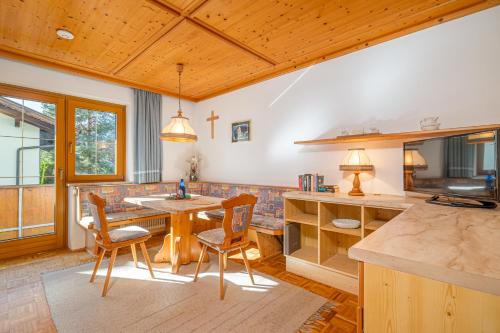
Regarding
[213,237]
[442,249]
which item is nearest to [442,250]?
[442,249]

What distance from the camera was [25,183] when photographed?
120 inches

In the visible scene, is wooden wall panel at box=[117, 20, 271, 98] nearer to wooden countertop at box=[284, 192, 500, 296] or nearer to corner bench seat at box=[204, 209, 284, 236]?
corner bench seat at box=[204, 209, 284, 236]

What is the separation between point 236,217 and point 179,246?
0.85 metres

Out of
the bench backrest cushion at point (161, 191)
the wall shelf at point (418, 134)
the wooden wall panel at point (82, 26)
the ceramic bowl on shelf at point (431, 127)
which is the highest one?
the wooden wall panel at point (82, 26)

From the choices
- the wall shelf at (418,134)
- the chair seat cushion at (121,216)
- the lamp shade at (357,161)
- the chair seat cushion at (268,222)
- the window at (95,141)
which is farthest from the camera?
the window at (95,141)

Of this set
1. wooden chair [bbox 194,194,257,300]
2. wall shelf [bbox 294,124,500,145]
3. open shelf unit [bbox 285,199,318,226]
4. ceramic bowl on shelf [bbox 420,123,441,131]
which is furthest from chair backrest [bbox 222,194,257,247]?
ceramic bowl on shelf [bbox 420,123,441,131]

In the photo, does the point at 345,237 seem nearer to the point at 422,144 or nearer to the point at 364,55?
the point at 422,144

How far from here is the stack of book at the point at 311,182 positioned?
264 cm

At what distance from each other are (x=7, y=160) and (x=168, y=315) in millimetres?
2831

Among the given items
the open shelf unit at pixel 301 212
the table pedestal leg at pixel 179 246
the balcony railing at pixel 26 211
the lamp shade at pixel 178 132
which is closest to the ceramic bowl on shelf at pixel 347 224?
the open shelf unit at pixel 301 212

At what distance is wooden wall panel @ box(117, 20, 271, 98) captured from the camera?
8.16ft

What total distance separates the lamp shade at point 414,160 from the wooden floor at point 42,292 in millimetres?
1220

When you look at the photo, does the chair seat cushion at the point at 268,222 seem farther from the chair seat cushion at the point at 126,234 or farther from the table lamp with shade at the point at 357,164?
the chair seat cushion at the point at 126,234

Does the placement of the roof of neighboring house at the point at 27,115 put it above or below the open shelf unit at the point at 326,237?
above
